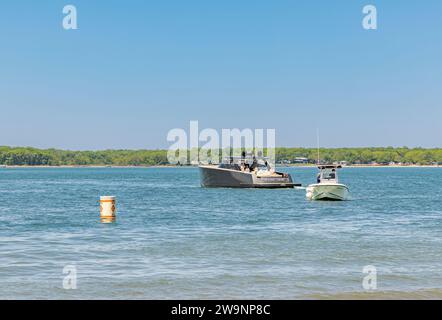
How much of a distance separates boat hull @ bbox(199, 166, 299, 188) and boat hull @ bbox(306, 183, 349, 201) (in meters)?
32.4

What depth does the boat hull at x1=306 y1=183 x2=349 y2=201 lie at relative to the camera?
212 ft

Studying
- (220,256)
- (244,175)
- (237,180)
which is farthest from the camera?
(237,180)

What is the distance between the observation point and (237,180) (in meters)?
101

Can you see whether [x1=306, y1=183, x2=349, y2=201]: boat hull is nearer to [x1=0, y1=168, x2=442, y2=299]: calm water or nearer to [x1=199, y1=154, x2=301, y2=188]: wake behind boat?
[x1=0, y1=168, x2=442, y2=299]: calm water

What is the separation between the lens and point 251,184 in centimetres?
9956

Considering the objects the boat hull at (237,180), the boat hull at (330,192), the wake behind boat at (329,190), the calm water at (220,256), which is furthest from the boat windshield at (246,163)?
the calm water at (220,256)

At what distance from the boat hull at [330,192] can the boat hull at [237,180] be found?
3238 centimetres

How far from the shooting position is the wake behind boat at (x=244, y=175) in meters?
98.9

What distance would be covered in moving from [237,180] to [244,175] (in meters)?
2.00

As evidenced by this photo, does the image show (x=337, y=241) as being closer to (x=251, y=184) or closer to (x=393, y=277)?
(x=393, y=277)

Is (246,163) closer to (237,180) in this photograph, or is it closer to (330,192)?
(237,180)

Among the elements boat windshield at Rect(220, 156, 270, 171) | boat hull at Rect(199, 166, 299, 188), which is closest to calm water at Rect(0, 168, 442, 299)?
boat hull at Rect(199, 166, 299, 188)

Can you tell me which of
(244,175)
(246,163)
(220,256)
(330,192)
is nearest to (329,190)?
(330,192)

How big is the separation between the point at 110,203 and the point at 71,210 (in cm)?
1534
